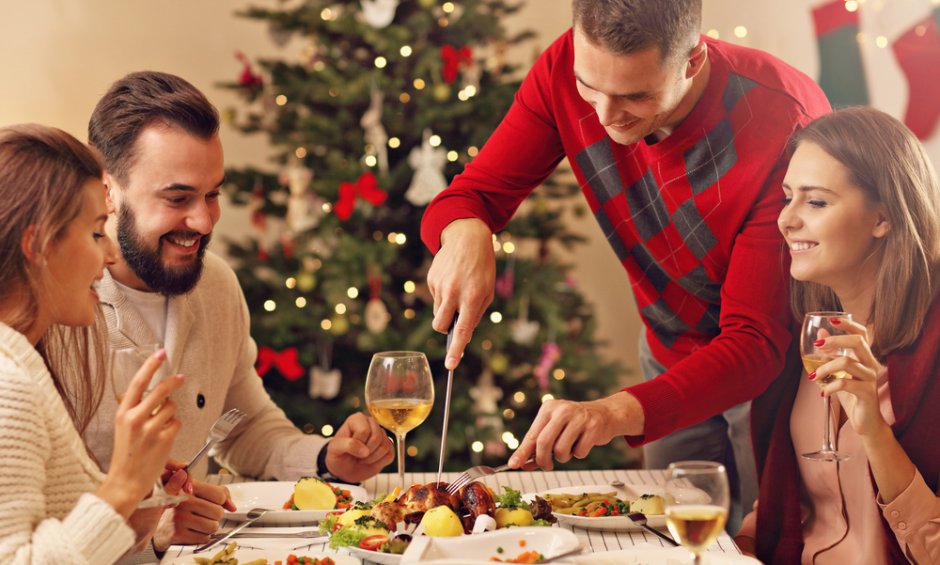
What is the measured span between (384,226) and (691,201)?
1932 mm

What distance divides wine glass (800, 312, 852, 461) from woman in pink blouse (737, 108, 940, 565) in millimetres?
15

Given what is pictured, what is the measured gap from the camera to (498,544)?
1413 millimetres

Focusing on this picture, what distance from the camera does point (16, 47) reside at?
4164mm

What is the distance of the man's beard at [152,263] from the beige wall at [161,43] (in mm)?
2346

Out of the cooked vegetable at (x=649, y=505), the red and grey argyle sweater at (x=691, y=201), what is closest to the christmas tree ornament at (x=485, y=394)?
the red and grey argyle sweater at (x=691, y=201)

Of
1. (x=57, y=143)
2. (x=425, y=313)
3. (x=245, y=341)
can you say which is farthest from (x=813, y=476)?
(x=425, y=313)

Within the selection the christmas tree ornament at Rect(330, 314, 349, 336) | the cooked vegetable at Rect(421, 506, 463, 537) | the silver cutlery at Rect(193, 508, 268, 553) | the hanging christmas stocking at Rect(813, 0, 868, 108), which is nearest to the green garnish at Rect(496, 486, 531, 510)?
the cooked vegetable at Rect(421, 506, 463, 537)

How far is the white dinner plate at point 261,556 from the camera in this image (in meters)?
1.45

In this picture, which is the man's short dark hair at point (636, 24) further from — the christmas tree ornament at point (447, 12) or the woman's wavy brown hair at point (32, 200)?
the christmas tree ornament at point (447, 12)

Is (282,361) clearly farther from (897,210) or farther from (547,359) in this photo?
(897,210)

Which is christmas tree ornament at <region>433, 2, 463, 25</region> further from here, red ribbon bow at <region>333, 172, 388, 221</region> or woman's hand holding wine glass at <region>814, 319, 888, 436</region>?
woman's hand holding wine glass at <region>814, 319, 888, 436</region>

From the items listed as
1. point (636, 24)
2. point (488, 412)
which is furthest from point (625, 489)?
point (488, 412)

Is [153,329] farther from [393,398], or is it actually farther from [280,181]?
[280,181]

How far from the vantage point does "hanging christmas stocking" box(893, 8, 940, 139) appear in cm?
355
